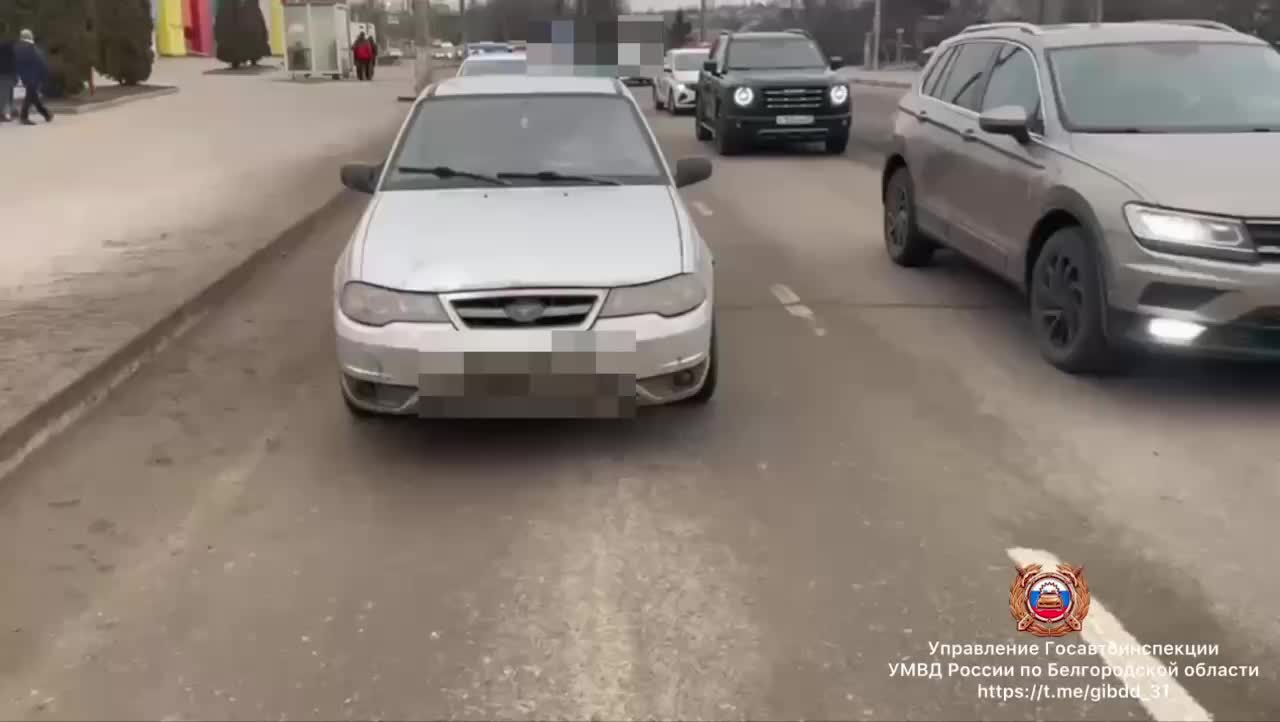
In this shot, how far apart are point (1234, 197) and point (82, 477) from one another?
5502 millimetres

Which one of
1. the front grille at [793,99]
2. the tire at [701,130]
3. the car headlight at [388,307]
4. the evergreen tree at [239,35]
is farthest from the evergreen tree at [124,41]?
the car headlight at [388,307]

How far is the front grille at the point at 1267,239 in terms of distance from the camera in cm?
590

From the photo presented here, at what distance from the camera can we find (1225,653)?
383 cm

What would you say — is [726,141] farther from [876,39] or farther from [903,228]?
[876,39]

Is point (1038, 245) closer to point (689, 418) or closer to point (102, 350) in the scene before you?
point (689, 418)

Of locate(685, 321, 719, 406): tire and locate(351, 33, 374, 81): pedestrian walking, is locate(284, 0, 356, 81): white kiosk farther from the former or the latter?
locate(685, 321, 719, 406): tire

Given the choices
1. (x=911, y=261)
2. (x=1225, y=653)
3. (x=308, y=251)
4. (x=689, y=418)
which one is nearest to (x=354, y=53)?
(x=308, y=251)

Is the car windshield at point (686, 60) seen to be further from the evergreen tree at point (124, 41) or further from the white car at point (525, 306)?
the white car at point (525, 306)

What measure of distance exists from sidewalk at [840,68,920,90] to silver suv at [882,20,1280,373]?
30433mm

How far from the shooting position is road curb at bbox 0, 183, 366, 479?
5.86m

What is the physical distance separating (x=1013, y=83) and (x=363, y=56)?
123 feet

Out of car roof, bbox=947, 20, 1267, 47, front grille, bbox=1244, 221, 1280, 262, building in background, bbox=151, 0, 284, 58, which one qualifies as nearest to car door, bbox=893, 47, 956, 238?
car roof, bbox=947, 20, 1267, 47

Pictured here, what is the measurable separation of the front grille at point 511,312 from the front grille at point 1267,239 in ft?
10.6

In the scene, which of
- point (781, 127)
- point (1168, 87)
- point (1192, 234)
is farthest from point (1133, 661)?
point (781, 127)
